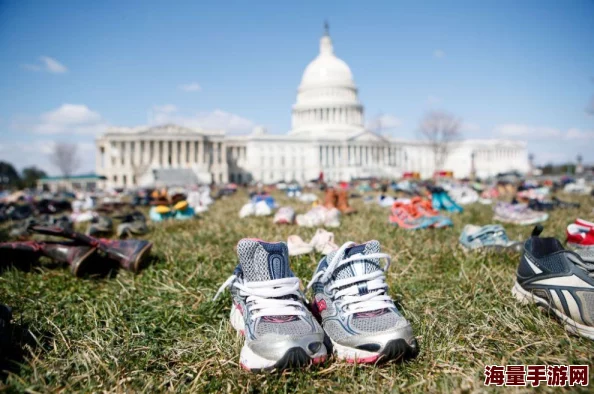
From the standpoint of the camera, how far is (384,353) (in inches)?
74.6

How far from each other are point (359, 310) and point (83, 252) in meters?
2.90

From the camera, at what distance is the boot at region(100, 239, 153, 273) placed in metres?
3.68

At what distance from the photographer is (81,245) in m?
3.88

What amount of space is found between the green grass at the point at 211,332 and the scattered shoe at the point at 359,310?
9cm

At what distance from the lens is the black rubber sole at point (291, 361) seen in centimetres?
183

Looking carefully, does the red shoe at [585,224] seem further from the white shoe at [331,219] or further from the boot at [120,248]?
the boot at [120,248]

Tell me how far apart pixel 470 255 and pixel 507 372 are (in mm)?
2313

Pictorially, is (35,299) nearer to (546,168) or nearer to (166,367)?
(166,367)

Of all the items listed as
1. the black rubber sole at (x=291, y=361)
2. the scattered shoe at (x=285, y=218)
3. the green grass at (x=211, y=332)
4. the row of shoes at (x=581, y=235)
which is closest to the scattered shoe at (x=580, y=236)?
the row of shoes at (x=581, y=235)

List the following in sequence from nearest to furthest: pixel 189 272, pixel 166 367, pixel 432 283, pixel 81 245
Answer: pixel 166 367 → pixel 432 283 → pixel 189 272 → pixel 81 245

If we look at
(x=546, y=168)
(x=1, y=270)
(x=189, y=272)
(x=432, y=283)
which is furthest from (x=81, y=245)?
(x=546, y=168)

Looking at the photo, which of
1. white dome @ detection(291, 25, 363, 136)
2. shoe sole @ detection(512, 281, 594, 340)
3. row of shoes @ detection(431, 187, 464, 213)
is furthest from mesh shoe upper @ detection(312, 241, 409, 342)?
white dome @ detection(291, 25, 363, 136)

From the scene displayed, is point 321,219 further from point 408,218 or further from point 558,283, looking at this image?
point 558,283

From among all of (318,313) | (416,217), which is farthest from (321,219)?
(318,313)
